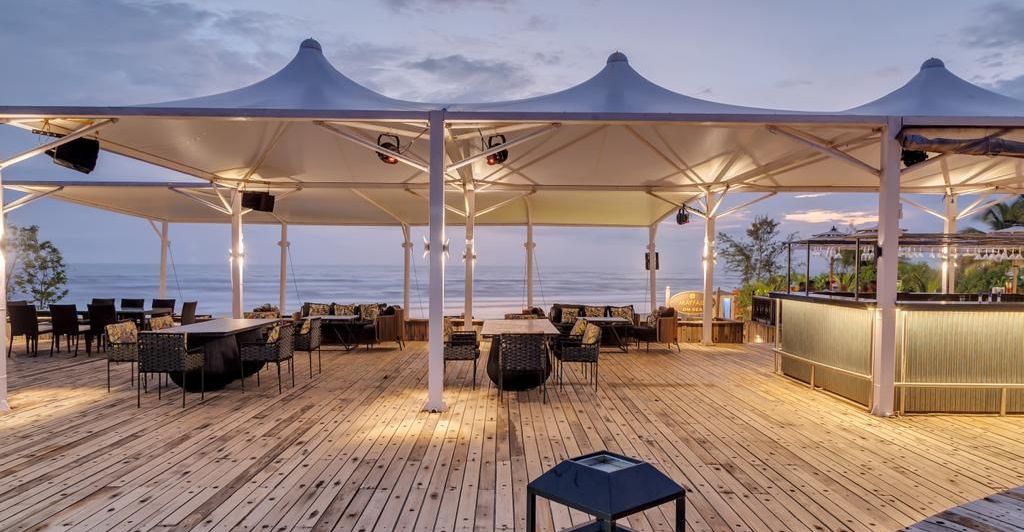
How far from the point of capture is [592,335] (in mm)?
7129

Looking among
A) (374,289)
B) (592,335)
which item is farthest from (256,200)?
(374,289)

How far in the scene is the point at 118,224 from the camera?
156 feet

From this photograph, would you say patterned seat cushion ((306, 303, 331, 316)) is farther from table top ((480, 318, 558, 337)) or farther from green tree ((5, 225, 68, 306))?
green tree ((5, 225, 68, 306))

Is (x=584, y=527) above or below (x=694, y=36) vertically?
below

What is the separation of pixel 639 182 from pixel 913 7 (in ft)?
29.6

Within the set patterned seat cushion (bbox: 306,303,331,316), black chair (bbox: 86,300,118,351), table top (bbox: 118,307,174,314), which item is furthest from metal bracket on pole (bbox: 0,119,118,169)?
patterned seat cushion (bbox: 306,303,331,316)

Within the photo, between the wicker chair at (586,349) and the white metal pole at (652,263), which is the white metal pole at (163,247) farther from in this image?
the white metal pole at (652,263)

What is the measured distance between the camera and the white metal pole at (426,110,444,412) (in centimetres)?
604

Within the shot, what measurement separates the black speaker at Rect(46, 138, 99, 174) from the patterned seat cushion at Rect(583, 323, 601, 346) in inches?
263

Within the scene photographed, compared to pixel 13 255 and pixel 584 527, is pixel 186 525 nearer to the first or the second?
pixel 584 527

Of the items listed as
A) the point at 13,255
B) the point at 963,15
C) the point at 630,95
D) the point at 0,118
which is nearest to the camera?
the point at 0,118

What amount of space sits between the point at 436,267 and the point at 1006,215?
69.4 ft

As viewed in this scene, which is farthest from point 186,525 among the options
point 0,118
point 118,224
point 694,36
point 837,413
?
point 118,224

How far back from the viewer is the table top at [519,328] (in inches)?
260
